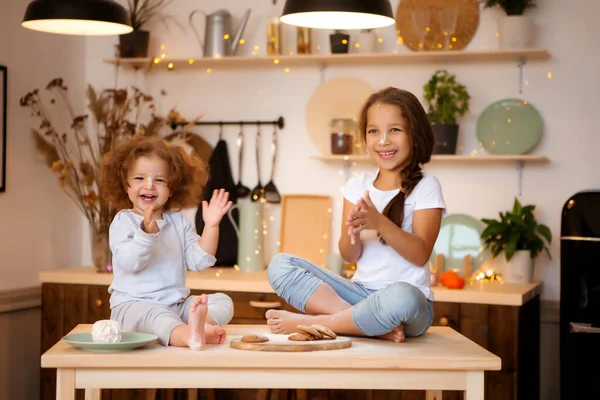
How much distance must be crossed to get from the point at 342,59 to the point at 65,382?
7.70ft

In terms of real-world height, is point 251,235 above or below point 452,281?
above

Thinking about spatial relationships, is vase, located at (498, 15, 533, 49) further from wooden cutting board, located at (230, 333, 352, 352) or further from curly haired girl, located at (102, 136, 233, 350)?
wooden cutting board, located at (230, 333, 352, 352)

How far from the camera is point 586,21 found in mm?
3648

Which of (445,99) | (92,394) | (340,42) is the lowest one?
(92,394)

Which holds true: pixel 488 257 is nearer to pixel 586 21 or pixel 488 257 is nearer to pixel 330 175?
pixel 330 175

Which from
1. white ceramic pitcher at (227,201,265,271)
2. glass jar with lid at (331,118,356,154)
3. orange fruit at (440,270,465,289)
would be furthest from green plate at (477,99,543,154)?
white ceramic pitcher at (227,201,265,271)

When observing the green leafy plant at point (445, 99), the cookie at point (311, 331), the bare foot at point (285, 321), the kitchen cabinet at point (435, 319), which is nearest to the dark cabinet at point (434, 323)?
the kitchen cabinet at point (435, 319)

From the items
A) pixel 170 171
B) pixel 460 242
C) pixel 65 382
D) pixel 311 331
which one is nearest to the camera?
pixel 65 382

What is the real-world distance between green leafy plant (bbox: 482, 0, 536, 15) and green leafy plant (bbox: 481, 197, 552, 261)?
0.78 metres

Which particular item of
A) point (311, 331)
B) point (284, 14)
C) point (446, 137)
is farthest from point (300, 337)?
point (446, 137)

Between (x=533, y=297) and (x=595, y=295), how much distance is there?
0.34 metres

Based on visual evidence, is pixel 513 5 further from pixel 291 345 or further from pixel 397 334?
pixel 291 345

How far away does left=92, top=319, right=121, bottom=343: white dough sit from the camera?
1963 millimetres

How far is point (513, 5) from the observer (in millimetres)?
3596
